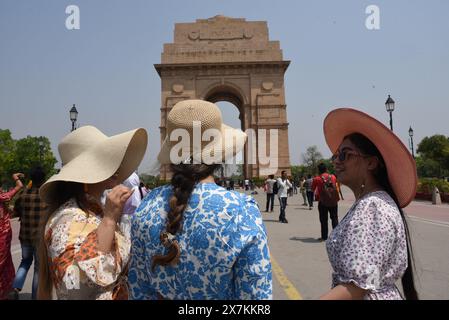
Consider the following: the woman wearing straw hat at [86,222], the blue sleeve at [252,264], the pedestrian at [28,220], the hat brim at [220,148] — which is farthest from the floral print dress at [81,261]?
the pedestrian at [28,220]

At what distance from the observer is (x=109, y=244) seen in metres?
1.79

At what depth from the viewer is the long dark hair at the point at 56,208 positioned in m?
1.93

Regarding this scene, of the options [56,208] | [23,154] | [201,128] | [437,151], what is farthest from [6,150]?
[437,151]

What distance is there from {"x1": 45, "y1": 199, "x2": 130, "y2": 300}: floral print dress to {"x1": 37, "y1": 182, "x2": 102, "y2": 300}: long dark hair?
2.6 inches

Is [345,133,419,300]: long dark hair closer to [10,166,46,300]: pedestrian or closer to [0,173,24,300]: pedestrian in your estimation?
[10,166,46,300]: pedestrian

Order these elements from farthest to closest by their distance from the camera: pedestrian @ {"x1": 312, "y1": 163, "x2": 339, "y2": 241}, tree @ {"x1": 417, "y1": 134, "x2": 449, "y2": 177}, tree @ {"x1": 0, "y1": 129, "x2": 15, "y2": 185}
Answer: tree @ {"x1": 0, "y1": 129, "x2": 15, "y2": 185} → tree @ {"x1": 417, "y1": 134, "x2": 449, "y2": 177} → pedestrian @ {"x1": 312, "y1": 163, "x2": 339, "y2": 241}

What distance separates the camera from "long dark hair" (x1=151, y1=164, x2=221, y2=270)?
4.87ft

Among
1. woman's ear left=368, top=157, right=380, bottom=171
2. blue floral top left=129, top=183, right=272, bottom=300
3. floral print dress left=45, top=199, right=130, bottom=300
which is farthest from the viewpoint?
woman's ear left=368, top=157, right=380, bottom=171

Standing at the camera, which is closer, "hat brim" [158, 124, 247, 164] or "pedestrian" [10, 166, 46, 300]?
"hat brim" [158, 124, 247, 164]

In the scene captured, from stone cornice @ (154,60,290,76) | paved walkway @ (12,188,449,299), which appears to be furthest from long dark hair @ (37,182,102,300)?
stone cornice @ (154,60,290,76)

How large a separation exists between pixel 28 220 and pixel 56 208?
3275mm

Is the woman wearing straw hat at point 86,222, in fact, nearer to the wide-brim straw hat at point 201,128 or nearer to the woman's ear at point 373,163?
the wide-brim straw hat at point 201,128

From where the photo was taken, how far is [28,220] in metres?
4.73

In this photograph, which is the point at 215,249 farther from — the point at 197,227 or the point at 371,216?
the point at 371,216
